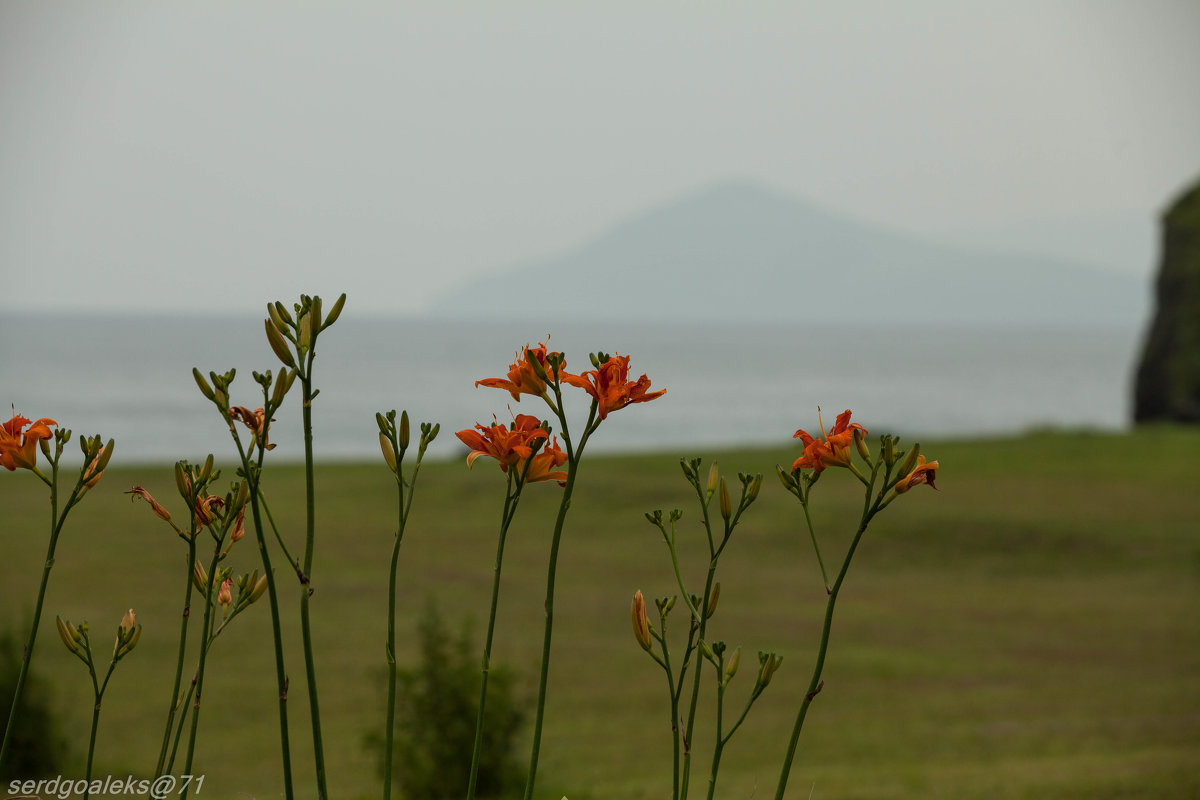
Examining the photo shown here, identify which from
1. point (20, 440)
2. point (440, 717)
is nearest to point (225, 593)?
point (20, 440)

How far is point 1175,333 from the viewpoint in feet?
106

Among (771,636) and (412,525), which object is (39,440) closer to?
(771,636)

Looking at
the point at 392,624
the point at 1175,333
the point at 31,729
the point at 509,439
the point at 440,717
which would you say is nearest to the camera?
the point at 392,624

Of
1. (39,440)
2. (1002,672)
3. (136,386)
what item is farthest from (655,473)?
(136,386)

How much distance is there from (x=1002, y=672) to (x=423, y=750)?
18.1ft

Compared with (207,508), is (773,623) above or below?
below

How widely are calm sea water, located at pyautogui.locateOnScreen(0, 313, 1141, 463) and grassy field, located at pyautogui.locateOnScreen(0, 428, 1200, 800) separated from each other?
2.39 m

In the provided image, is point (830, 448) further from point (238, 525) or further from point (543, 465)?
point (238, 525)

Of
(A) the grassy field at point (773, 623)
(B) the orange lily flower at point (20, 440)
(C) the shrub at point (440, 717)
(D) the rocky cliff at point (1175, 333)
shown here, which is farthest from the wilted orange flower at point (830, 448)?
(D) the rocky cliff at point (1175, 333)

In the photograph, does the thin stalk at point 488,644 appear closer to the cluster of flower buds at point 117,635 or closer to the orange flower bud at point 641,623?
the orange flower bud at point 641,623

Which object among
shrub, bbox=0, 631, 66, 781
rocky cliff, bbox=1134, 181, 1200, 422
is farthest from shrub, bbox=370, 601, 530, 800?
rocky cliff, bbox=1134, 181, 1200, 422

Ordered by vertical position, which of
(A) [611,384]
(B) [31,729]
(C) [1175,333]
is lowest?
(B) [31,729]

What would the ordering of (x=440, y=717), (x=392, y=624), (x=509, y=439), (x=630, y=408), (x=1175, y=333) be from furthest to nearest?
(x=630, y=408), (x=1175, y=333), (x=440, y=717), (x=509, y=439), (x=392, y=624)

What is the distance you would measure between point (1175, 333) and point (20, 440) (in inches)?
1401
